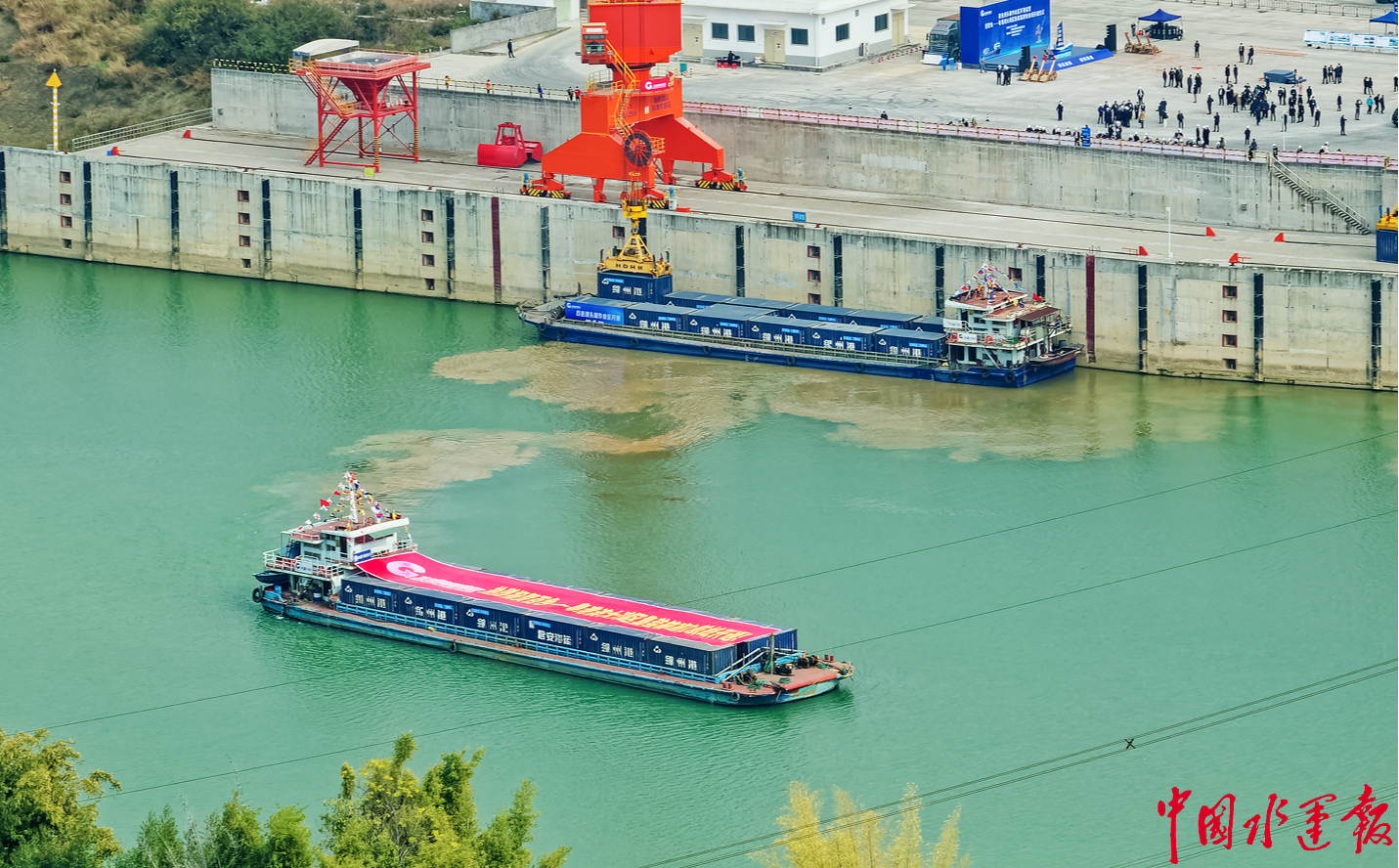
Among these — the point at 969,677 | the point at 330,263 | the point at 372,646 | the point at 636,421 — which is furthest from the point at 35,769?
the point at 330,263

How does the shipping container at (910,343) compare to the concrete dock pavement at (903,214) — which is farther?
the concrete dock pavement at (903,214)

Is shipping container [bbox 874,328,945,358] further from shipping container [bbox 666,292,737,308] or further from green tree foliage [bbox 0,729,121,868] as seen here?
green tree foliage [bbox 0,729,121,868]

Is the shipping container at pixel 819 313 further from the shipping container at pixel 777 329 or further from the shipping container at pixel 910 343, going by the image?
the shipping container at pixel 910 343

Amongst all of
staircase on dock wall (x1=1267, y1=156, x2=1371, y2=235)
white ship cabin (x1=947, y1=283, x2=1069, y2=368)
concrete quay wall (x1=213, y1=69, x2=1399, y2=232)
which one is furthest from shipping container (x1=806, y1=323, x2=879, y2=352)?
staircase on dock wall (x1=1267, y1=156, x2=1371, y2=235)

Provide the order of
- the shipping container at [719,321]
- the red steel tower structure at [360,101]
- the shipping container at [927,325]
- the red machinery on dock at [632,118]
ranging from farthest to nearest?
1. the red steel tower structure at [360,101]
2. the red machinery on dock at [632,118]
3. the shipping container at [719,321]
4. the shipping container at [927,325]

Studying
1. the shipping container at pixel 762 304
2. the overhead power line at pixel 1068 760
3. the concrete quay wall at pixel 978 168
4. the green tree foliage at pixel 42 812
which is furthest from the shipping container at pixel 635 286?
the green tree foliage at pixel 42 812
